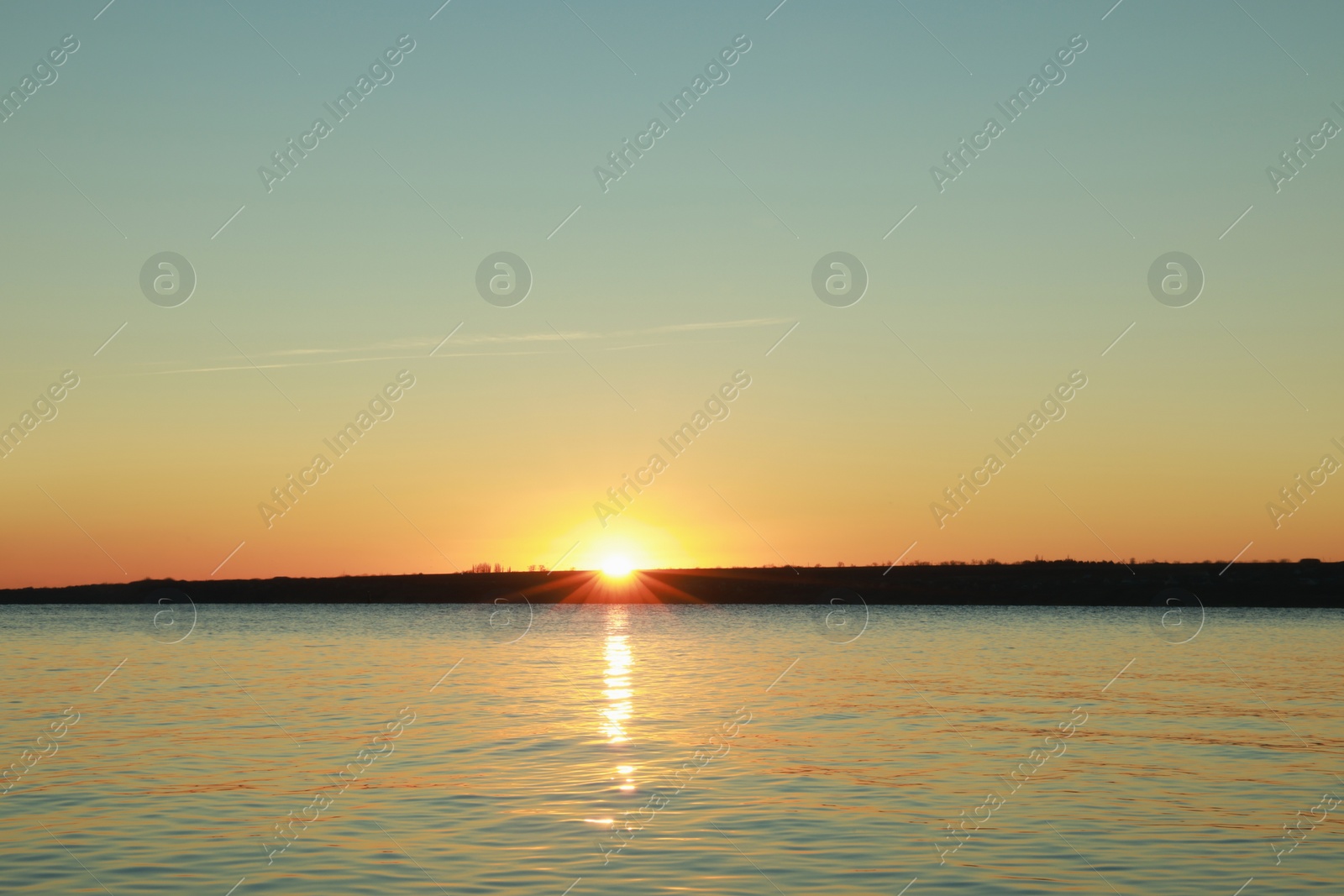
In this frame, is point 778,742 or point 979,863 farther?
point 778,742

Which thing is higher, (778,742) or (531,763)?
(531,763)

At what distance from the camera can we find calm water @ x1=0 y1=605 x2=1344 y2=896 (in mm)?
15523

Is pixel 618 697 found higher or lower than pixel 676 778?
higher

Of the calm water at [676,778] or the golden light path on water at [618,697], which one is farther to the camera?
the golden light path on water at [618,697]

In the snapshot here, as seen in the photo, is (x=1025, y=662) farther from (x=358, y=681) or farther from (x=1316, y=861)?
(x=1316, y=861)

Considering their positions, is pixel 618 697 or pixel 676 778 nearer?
pixel 676 778

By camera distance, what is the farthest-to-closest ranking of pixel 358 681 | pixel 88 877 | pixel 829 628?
pixel 829 628
pixel 358 681
pixel 88 877

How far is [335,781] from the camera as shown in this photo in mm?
21359

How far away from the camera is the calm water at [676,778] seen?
1552 cm

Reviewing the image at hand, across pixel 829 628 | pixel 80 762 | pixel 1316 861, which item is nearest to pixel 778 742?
pixel 1316 861

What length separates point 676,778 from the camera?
21.8 metres

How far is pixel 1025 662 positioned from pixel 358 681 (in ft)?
83.1

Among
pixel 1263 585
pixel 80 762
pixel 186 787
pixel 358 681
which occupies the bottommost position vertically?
pixel 1263 585

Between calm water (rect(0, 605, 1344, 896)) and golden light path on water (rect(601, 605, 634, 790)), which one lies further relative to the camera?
golden light path on water (rect(601, 605, 634, 790))
